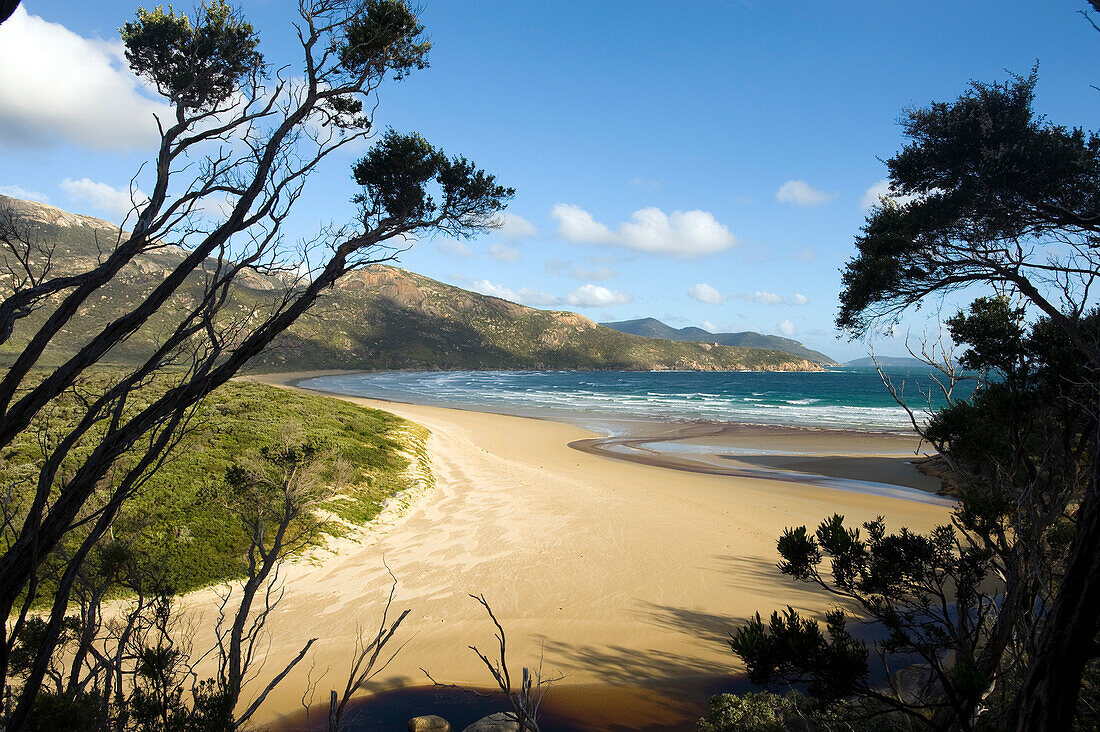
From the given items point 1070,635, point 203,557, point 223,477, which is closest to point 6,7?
point 1070,635

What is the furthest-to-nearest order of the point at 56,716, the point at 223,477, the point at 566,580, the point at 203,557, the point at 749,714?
1. the point at 223,477
2. the point at 566,580
3. the point at 203,557
4. the point at 749,714
5. the point at 56,716

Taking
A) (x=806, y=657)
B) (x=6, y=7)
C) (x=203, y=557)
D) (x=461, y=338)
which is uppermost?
(x=461, y=338)

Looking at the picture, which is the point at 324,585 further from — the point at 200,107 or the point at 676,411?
the point at 676,411

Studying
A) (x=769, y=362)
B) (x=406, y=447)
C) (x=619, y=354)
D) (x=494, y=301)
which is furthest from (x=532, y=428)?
(x=769, y=362)

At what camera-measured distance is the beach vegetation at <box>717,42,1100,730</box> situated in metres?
2.34

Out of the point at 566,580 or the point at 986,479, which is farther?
the point at 566,580

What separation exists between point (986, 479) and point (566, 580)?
6340mm

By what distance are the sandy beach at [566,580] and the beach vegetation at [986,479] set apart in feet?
7.87

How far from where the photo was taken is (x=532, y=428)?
30469 millimetres

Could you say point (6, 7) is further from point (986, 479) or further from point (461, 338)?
point (461, 338)

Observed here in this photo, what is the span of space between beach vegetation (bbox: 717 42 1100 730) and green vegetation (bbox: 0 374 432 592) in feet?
13.9

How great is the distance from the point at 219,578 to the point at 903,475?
833 inches

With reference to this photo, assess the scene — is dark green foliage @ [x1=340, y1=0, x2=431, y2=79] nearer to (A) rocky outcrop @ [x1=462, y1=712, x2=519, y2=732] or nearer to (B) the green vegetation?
(B) the green vegetation

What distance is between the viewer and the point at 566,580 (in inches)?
374
